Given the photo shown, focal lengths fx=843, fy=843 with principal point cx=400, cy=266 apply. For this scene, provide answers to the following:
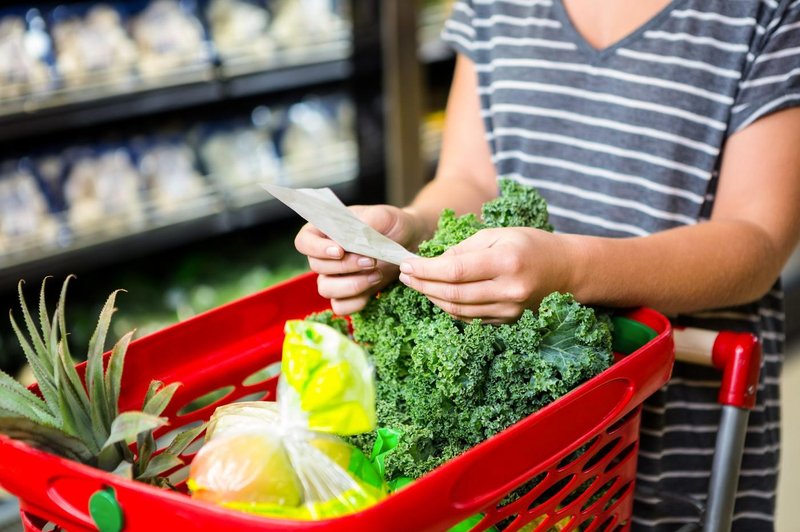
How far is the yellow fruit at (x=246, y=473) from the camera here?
28.5 inches

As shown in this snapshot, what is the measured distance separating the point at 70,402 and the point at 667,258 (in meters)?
0.72

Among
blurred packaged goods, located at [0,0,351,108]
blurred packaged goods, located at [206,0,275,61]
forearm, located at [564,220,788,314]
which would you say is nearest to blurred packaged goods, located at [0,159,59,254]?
blurred packaged goods, located at [0,0,351,108]

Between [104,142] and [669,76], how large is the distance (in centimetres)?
188

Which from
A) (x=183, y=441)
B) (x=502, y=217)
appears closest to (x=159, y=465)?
(x=183, y=441)

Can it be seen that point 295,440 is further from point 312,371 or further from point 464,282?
point 464,282

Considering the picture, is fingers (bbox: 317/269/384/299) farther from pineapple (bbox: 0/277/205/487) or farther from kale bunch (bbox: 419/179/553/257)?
pineapple (bbox: 0/277/205/487)

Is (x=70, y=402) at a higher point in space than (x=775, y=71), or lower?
lower

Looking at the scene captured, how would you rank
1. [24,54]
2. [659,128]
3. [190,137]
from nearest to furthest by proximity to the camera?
[659,128] → [24,54] → [190,137]

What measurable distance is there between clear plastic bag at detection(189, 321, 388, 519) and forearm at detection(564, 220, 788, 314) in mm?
330

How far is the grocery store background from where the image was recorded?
2.32 meters

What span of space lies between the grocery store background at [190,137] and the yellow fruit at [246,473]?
1600mm

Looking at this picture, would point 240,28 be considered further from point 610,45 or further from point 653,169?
point 653,169

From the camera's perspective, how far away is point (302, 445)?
2.50 feet

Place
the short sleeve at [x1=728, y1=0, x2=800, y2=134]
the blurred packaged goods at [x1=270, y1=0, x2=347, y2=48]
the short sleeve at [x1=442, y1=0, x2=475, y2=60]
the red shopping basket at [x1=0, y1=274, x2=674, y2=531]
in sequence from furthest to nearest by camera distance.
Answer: the blurred packaged goods at [x1=270, y1=0, x2=347, y2=48], the short sleeve at [x1=442, y1=0, x2=475, y2=60], the short sleeve at [x1=728, y1=0, x2=800, y2=134], the red shopping basket at [x1=0, y1=274, x2=674, y2=531]
